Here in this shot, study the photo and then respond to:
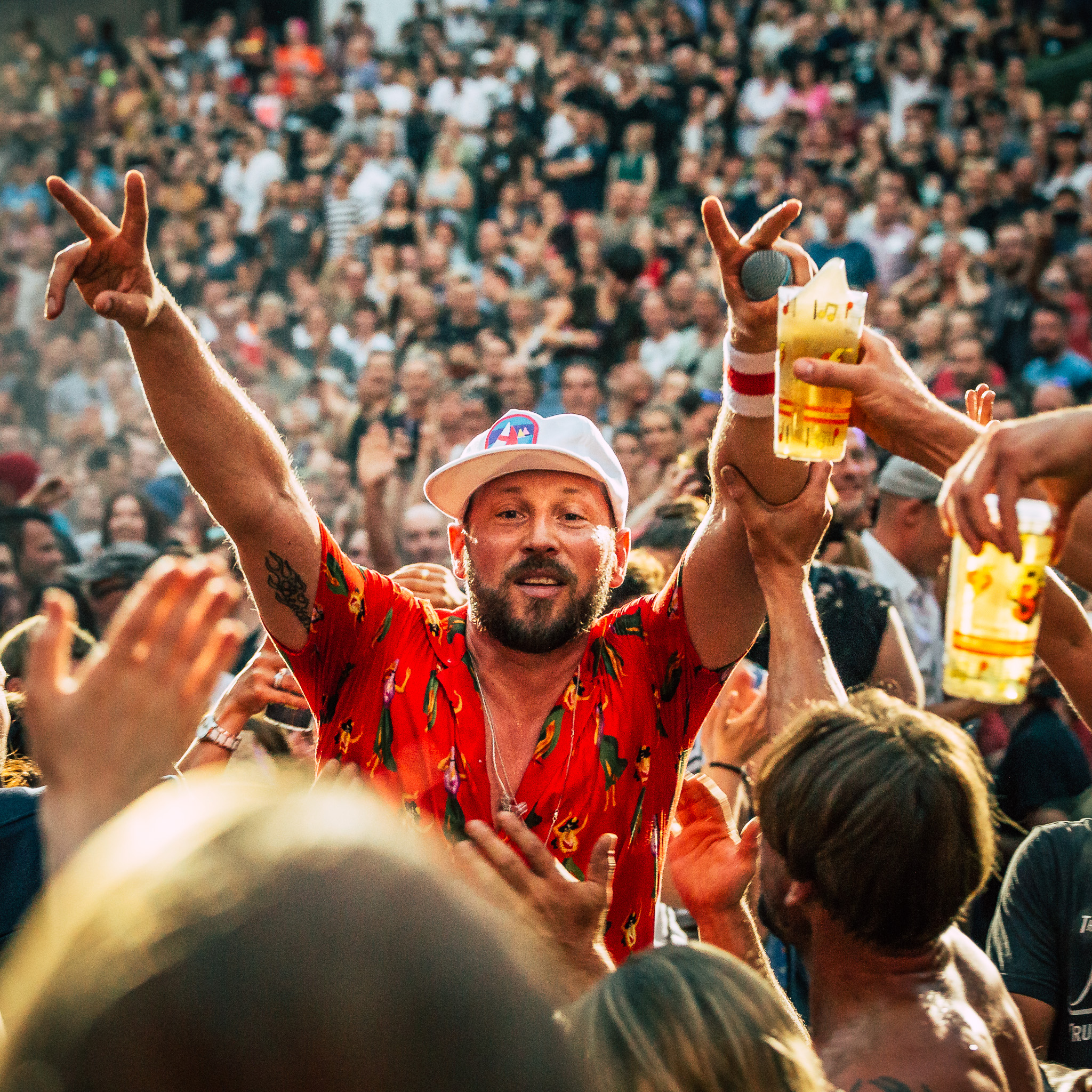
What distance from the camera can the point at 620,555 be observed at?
2900 millimetres

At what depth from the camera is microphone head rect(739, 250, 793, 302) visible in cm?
228

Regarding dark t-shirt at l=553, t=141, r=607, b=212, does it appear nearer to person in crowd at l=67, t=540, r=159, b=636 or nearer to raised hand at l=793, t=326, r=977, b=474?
person in crowd at l=67, t=540, r=159, b=636

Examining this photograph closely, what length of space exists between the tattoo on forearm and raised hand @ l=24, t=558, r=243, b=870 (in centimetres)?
114

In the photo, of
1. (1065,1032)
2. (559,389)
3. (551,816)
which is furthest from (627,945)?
(559,389)

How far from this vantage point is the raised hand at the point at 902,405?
1873 millimetres

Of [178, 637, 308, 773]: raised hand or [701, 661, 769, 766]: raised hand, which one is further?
[701, 661, 769, 766]: raised hand

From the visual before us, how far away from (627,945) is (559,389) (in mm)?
6702

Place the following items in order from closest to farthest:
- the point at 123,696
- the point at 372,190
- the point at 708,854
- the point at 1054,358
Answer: the point at 123,696
the point at 708,854
the point at 1054,358
the point at 372,190

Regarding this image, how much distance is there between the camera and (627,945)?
7.89ft

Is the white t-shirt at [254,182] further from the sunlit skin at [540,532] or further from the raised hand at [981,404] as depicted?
the raised hand at [981,404]

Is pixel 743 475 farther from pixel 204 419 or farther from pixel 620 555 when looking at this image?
pixel 204 419

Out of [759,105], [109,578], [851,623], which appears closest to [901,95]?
[759,105]

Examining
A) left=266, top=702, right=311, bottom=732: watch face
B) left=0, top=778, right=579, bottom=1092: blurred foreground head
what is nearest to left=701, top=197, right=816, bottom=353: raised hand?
left=0, top=778, right=579, bottom=1092: blurred foreground head

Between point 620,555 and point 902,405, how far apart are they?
109 centimetres
